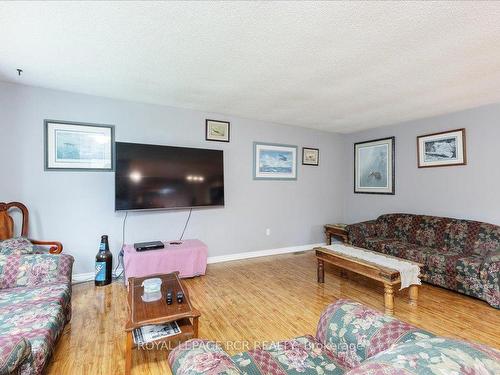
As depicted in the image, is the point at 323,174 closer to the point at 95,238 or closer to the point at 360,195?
the point at 360,195

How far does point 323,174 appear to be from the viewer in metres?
5.23

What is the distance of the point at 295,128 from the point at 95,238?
3671 millimetres

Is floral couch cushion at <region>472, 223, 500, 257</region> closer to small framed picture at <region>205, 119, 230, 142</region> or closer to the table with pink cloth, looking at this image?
the table with pink cloth

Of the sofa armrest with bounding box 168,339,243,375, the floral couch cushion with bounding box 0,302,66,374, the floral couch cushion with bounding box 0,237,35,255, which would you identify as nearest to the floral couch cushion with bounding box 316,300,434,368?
the sofa armrest with bounding box 168,339,243,375

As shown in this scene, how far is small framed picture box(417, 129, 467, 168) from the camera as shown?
367 cm

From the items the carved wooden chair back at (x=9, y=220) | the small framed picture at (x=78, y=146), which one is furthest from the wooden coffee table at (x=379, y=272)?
the carved wooden chair back at (x=9, y=220)

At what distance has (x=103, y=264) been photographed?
10.1ft

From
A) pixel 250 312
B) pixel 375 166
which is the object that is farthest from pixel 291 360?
pixel 375 166

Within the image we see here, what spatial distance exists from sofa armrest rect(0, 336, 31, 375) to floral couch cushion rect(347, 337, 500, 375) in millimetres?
1314

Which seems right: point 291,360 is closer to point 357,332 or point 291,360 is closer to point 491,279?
point 357,332

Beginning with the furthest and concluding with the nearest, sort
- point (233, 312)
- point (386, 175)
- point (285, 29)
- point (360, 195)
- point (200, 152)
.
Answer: point (360, 195), point (386, 175), point (200, 152), point (233, 312), point (285, 29)

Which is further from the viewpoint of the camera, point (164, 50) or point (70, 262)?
point (70, 262)

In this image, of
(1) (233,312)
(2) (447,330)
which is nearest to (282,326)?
(1) (233,312)

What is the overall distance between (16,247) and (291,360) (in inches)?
104
